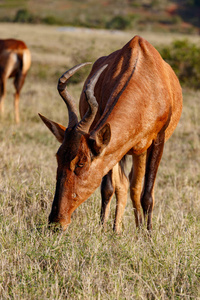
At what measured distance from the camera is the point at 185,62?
14.4m

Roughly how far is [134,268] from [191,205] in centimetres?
217

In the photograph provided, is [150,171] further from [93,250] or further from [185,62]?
[185,62]

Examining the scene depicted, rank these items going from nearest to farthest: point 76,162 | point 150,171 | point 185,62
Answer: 1. point 76,162
2. point 150,171
3. point 185,62

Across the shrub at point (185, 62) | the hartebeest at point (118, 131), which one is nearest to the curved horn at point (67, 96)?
the hartebeest at point (118, 131)

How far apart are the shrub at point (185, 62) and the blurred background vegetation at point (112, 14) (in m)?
35.5

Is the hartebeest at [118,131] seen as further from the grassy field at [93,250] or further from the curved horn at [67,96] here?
the grassy field at [93,250]

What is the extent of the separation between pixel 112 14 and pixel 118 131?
74.8 meters

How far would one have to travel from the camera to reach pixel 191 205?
5.44 metres

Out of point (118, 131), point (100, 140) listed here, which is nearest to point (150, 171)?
point (118, 131)

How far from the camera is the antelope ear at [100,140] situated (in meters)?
3.58

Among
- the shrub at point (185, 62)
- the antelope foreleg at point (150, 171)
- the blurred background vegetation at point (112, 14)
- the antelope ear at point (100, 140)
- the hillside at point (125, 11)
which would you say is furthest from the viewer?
the hillside at point (125, 11)

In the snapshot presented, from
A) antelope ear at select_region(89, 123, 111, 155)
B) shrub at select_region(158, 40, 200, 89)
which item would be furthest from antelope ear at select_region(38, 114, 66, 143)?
shrub at select_region(158, 40, 200, 89)

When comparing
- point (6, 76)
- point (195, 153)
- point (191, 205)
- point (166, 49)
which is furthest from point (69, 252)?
point (166, 49)

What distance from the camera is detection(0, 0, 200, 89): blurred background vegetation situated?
191ft
